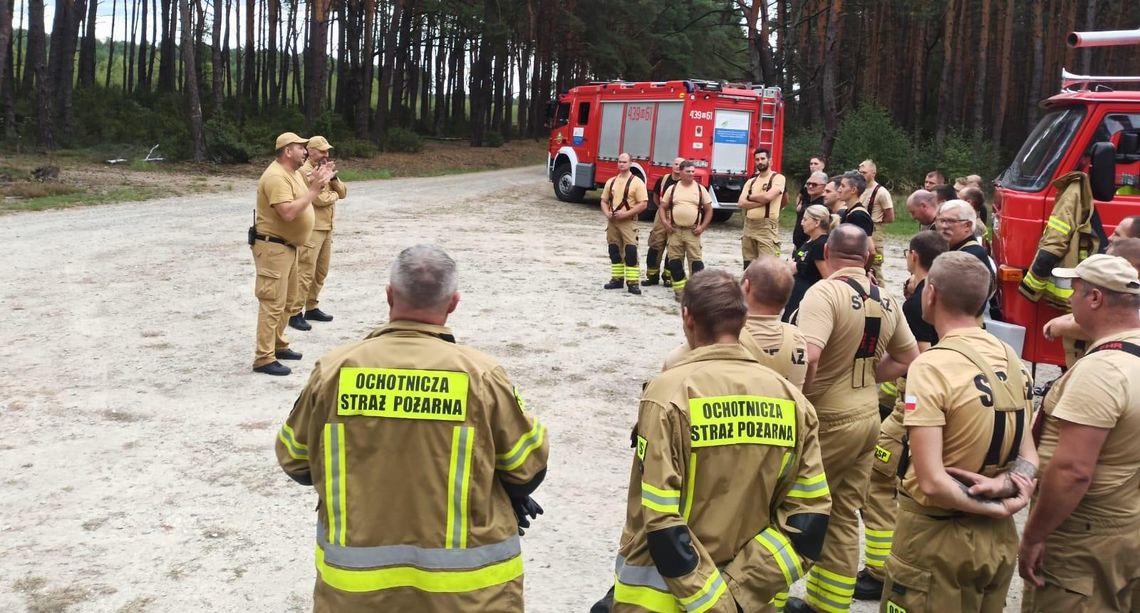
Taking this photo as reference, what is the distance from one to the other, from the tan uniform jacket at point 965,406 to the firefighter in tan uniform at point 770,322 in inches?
27.6

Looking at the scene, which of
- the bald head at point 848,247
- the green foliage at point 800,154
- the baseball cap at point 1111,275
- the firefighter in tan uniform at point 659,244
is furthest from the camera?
the green foliage at point 800,154

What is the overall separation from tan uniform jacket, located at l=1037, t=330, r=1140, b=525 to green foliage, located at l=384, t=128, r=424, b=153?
113 ft

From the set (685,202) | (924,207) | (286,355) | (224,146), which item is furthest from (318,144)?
(224,146)

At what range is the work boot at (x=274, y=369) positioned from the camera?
764 cm

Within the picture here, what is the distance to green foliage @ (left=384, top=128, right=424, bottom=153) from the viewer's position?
35969mm

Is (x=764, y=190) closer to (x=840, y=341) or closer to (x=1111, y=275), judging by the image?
(x=840, y=341)

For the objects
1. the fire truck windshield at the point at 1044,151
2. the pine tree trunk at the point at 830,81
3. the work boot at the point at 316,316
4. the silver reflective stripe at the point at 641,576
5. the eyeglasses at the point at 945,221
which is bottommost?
the work boot at the point at 316,316

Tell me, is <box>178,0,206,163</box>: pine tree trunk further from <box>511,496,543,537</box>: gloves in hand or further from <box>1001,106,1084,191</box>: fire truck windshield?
<box>511,496,543,537</box>: gloves in hand

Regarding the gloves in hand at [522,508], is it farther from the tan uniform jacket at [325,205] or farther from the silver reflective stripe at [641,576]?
the tan uniform jacket at [325,205]

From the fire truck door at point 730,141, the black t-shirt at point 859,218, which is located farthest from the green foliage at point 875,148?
the black t-shirt at point 859,218

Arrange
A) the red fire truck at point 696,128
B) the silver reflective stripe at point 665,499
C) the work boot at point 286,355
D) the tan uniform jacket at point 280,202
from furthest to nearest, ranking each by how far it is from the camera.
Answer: the red fire truck at point 696,128, the work boot at point 286,355, the tan uniform jacket at point 280,202, the silver reflective stripe at point 665,499

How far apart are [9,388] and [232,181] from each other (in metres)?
18.2

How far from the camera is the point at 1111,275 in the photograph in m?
3.07

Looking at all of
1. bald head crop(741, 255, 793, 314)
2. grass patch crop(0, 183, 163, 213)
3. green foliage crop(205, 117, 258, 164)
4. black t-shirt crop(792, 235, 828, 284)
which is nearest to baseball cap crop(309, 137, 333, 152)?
black t-shirt crop(792, 235, 828, 284)
